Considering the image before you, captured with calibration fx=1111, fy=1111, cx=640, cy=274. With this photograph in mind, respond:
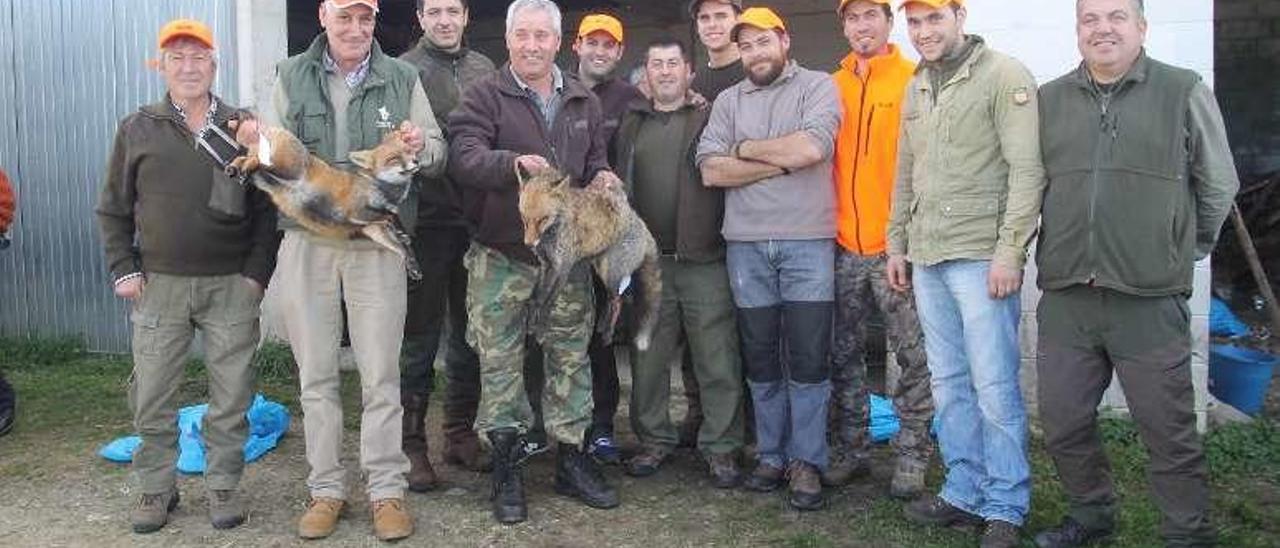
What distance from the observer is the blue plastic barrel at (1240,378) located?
19.5 feet

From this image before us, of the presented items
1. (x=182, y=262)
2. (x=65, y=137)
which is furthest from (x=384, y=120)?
(x=65, y=137)

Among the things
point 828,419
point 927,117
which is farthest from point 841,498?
point 927,117

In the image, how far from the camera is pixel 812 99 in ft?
14.1

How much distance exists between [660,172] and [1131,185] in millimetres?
1866

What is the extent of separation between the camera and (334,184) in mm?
3854

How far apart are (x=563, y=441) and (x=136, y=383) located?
166 cm

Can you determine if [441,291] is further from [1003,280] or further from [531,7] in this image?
[1003,280]

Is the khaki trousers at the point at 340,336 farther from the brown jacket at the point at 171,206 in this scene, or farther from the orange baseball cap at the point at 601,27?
the orange baseball cap at the point at 601,27

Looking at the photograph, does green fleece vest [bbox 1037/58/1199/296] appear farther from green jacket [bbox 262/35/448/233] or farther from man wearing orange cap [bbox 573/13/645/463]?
green jacket [bbox 262/35/448/233]

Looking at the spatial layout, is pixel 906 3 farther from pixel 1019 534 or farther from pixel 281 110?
pixel 281 110

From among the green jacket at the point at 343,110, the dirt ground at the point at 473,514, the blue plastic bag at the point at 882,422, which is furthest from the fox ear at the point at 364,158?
the blue plastic bag at the point at 882,422

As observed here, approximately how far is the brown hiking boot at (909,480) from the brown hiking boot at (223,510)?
261 centimetres

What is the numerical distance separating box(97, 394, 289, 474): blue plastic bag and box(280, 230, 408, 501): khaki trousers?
934 mm

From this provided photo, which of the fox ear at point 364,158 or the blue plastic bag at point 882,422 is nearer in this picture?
the fox ear at point 364,158
